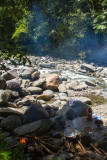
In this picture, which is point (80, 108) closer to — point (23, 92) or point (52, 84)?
point (23, 92)

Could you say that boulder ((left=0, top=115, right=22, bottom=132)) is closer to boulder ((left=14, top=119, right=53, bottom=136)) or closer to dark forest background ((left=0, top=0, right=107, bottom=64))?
boulder ((left=14, top=119, right=53, bottom=136))

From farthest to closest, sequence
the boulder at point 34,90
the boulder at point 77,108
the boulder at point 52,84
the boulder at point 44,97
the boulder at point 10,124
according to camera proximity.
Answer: the boulder at point 52,84 < the boulder at point 34,90 < the boulder at point 44,97 < the boulder at point 77,108 < the boulder at point 10,124

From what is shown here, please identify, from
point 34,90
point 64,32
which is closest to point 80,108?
point 34,90

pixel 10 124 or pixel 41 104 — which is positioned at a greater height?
pixel 10 124

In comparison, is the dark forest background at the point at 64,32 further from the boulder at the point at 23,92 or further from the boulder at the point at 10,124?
the boulder at the point at 10,124

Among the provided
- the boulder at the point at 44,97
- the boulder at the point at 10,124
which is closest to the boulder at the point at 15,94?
the boulder at the point at 44,97

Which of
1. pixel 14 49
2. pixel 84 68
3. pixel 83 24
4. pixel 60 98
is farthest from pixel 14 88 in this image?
pixel 83 24

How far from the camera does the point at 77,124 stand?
3.01 m

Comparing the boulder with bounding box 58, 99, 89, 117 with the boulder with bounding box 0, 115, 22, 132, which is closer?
the boulder with bounding box 0, 115, 22, 132

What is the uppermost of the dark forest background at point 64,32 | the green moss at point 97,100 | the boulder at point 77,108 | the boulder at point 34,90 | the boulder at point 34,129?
the dark forest background at point 64,32

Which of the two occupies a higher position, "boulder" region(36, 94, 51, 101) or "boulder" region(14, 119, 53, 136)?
"boulder" region(14, 119, 53, 136)

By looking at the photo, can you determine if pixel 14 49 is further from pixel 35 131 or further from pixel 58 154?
pixel 58 154

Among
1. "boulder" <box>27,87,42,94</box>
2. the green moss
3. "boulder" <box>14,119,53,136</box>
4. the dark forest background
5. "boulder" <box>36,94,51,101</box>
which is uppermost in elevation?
the dark forest background

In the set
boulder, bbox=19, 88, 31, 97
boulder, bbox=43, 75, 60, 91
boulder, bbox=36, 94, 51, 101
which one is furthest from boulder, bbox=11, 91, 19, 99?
boulder, bbox=43, 75, 60, 91
